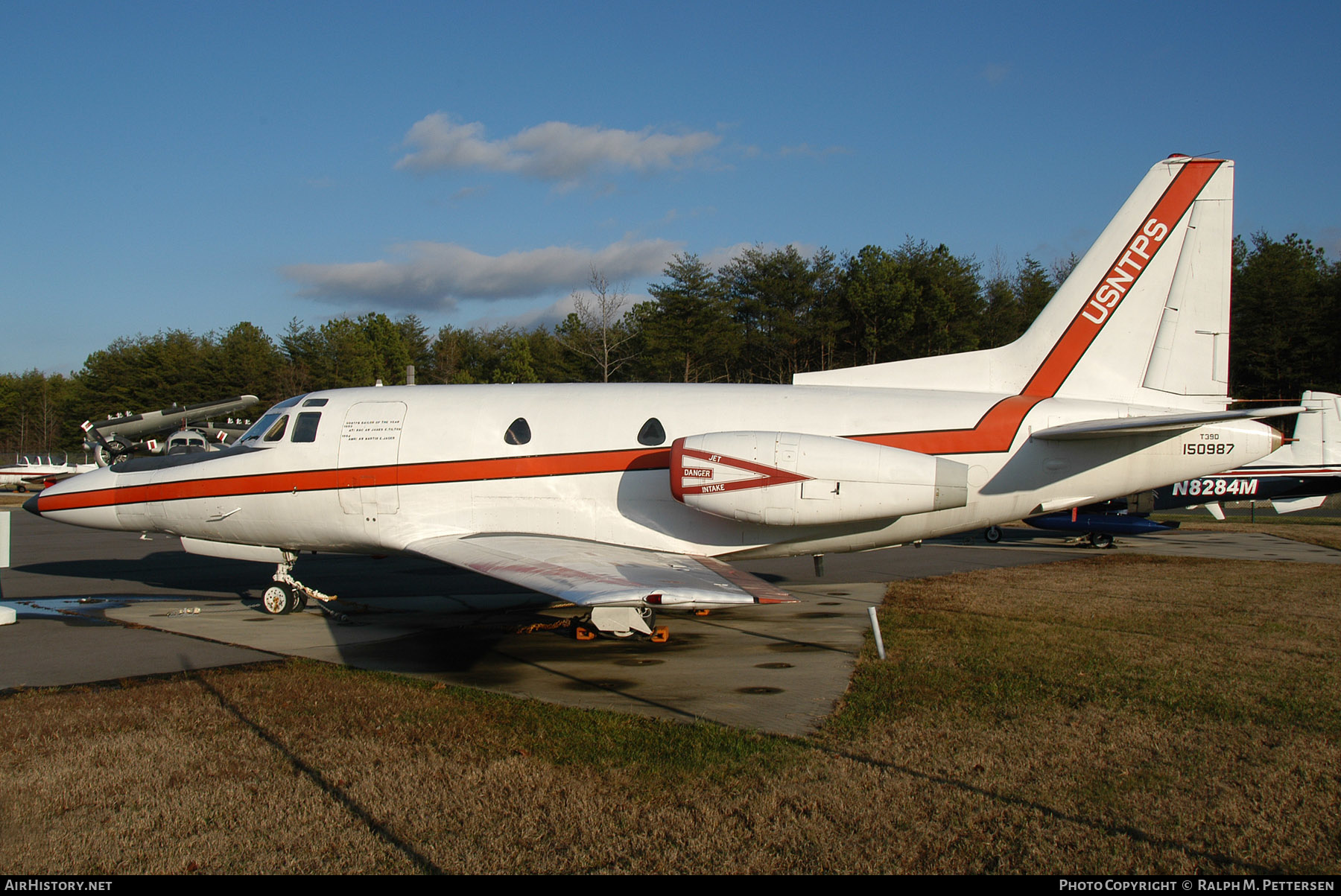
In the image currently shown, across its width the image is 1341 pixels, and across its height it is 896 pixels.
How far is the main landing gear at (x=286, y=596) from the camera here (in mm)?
12430

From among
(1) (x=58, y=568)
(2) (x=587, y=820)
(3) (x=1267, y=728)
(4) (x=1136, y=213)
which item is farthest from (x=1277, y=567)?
(1) (x=58, y=568)

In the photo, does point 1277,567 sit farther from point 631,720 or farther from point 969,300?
point 969,300

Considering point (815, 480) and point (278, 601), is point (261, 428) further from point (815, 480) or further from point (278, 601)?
point (815, 480)

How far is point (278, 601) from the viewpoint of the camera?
1244cm

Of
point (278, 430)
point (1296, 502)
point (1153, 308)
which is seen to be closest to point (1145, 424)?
point (1153, 308)

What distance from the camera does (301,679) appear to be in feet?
27.2

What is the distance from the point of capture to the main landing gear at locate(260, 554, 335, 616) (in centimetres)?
1243

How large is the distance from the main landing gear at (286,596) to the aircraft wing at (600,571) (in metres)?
2.66

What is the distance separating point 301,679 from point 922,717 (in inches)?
236

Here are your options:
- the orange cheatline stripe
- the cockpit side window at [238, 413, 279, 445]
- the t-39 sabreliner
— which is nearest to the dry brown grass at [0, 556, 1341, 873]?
the t-39 sabreliner

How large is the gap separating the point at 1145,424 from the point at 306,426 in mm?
10837

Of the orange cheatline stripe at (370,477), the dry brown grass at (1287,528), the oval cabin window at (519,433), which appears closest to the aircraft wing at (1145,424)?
the orange cheatline stripe at (370,477)

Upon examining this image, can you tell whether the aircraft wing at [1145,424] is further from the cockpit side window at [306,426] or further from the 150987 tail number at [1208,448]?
the cockpit side window at [306,426]

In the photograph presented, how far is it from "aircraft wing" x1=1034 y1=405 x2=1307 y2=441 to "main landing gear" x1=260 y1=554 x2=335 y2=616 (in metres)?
10.4
